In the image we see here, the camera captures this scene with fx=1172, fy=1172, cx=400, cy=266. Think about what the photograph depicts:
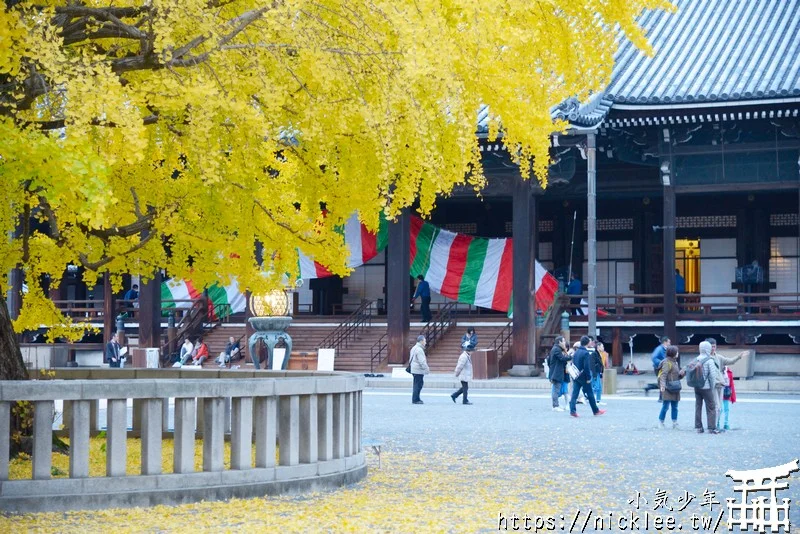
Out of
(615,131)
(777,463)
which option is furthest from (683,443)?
(615,131)

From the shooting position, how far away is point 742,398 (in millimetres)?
24781

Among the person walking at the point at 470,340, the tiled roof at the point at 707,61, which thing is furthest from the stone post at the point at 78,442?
the person walking at the point at 470,340

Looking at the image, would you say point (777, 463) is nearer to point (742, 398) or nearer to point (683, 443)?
point (683, 443)

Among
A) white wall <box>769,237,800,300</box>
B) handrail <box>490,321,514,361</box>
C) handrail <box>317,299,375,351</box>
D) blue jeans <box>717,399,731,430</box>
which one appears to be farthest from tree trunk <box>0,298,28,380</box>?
white wall <box>769,237,800,300</box>

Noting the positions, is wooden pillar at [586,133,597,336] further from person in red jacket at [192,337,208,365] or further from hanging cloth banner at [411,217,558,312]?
person in red jacket at [192,337,208,365]

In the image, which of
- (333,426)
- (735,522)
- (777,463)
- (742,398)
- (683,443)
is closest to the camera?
(735,522)

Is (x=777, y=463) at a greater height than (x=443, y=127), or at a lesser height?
lesser

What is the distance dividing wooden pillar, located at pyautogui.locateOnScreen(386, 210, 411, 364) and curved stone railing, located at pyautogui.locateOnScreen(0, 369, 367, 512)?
19871mm

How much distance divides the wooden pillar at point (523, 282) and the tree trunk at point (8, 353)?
20.0 metres

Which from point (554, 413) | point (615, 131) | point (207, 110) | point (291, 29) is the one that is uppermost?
point (615, 131)

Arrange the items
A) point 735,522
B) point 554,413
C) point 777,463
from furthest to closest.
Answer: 1. point 554,413
2. point 777,463
3. point 735,522

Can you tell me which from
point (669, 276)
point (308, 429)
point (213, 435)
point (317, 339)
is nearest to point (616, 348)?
point (669, 276)

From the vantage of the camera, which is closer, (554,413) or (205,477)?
(205,477)

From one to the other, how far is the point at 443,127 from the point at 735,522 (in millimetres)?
5014
